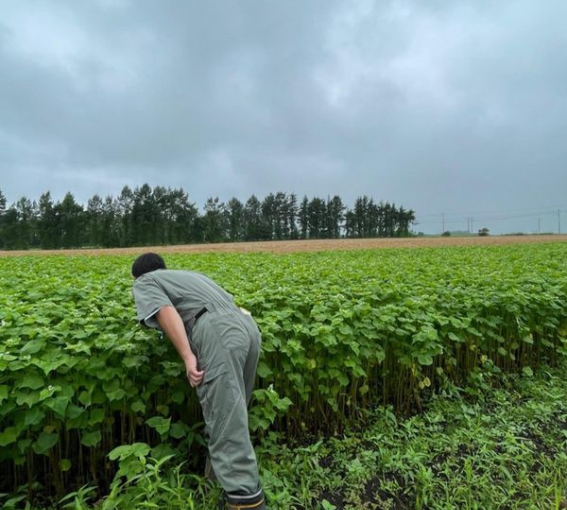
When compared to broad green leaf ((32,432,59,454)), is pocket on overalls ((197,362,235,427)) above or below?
above

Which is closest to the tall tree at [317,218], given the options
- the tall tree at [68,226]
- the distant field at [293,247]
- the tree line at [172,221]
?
the tree line at [172,221]

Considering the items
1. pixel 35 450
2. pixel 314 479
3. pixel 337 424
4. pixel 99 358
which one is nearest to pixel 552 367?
pixel 337 424

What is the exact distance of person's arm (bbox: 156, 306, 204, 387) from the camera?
2160 mm

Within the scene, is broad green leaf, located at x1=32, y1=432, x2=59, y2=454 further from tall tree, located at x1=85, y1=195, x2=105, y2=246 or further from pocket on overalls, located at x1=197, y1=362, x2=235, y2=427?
tall tree, located at x1=85, y1=195, x2=105, y2=246

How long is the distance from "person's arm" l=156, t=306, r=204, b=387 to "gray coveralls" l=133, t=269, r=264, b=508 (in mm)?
38

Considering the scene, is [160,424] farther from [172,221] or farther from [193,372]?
[172,221]

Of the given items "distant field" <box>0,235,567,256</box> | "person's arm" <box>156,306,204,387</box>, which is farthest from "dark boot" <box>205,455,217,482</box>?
"distant field" <box>0,235,567,256</box>

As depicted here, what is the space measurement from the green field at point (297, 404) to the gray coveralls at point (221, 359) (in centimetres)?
26

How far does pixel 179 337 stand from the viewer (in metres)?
2.19

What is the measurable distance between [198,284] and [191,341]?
1.20ft

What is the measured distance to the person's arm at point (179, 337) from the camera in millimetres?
2160

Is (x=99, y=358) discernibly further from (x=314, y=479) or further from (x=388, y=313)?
(x=388, y=313)

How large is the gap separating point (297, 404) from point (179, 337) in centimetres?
126

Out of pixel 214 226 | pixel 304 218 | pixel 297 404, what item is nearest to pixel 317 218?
pixel 304 218
